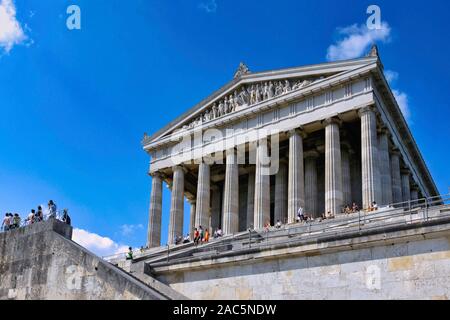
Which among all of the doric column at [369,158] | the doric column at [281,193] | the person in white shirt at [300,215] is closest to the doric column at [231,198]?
the doric column at [281,193]

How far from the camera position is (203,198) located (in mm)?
52344

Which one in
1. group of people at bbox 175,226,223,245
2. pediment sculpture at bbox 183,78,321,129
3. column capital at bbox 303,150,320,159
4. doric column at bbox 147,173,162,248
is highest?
pediment sculpture at bbox 183,78,321,129

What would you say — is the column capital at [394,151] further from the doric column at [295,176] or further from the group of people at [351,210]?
the group of people at [351,210]

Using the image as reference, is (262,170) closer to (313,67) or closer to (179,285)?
A: (313,67)

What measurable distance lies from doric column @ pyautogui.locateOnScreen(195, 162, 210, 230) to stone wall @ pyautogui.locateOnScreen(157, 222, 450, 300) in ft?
81.3

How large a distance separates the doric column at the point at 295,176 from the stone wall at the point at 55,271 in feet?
79.4

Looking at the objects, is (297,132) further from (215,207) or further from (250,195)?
(215,207)

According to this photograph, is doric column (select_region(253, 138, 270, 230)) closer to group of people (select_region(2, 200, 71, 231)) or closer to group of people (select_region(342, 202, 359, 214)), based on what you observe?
group of people (select_region(342, 202, 359, 214))

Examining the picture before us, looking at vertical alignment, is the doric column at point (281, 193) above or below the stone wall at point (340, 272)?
above

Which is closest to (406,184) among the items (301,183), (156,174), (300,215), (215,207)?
(301,183)

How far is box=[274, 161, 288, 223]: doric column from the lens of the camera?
5068 centimetres

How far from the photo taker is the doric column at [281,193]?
50.7 metres

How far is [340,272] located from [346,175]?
26943 millimetres

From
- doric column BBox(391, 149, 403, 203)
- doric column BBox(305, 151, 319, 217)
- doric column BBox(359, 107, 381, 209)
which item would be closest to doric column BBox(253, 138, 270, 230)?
doric column BBox(305, 151, 319, 217)
